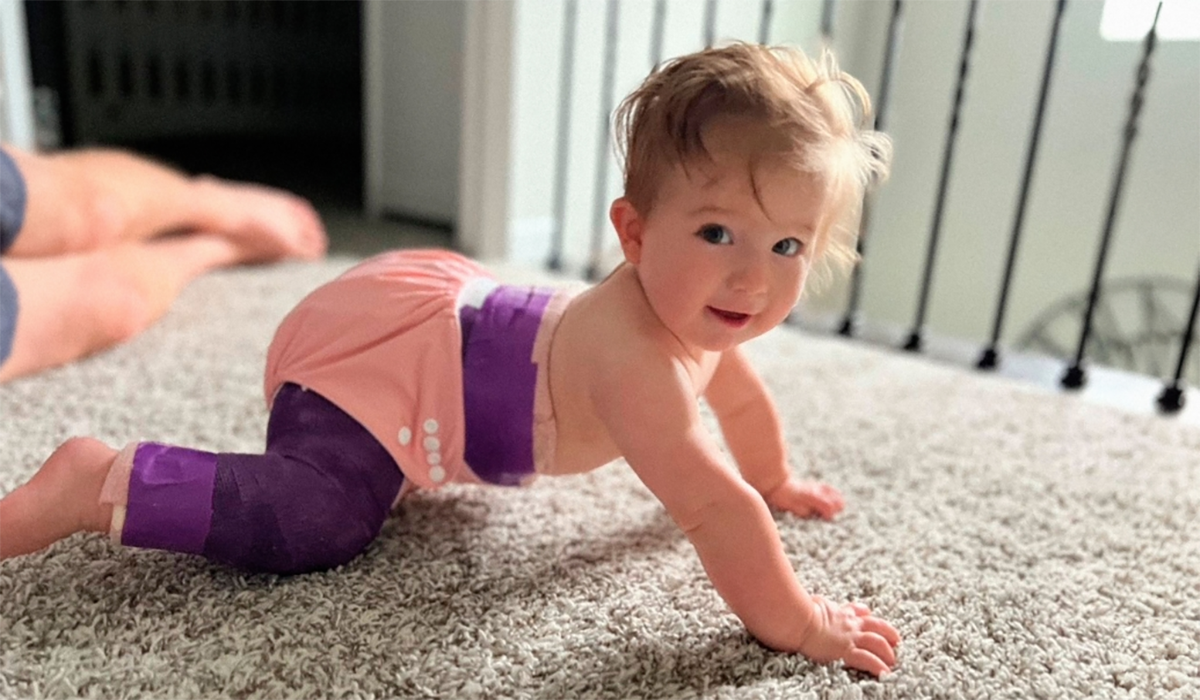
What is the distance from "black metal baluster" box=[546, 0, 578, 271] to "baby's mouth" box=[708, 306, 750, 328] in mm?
1232

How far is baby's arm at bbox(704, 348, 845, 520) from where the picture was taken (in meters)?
0.79

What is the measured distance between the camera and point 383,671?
56cm

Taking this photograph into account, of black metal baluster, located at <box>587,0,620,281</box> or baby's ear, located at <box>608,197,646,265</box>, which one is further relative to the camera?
black metal baluster, located at <box>587,0,620,281</box>

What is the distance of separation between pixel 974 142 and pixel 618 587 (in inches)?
80.6

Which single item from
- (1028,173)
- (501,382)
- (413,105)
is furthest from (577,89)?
(501,382)

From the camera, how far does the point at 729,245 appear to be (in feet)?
1.90

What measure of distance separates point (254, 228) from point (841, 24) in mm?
1601

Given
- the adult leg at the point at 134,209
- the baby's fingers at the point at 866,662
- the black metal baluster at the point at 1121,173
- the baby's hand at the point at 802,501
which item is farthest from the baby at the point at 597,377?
the black metal baluster at the point at 1121,173

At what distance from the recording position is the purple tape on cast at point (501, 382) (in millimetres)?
676

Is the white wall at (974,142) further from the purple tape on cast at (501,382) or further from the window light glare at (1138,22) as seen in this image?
the purple tape on cast at (501,382)

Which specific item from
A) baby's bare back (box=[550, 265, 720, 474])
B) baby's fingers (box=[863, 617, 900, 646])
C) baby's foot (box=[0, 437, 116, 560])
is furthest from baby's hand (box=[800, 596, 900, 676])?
baby's foot (box=[0, 437, 116, 560])

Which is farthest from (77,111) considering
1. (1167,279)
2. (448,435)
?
(1167,279)

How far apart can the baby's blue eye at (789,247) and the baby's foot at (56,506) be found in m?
0.46

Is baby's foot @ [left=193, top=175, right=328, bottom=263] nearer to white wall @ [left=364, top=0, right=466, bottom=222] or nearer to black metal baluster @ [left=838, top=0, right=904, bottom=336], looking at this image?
white wall @ [left=364, top=0, right=466, bottom=222]
